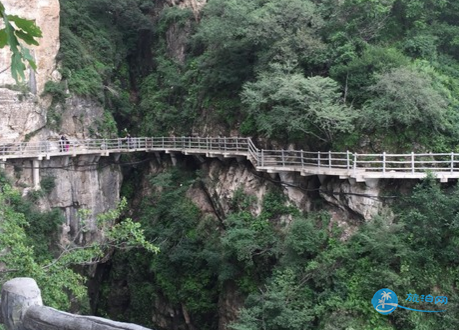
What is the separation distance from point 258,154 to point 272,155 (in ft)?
1.76

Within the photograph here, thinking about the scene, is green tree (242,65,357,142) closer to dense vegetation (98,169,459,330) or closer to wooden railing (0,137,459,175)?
wooden railing (0,137,459,175)

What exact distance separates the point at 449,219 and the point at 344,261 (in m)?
3.12

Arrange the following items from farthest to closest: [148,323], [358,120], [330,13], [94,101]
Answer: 1. [94,101]
2. [148,323]
3. [330,13]
4. [358,120]

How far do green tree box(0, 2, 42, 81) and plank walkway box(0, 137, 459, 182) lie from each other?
12116 millimetres

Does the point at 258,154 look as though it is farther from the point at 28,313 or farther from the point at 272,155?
the point at 28,313

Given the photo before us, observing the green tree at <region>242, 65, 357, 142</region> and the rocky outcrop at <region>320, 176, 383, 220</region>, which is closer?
the rocky outcrop at <region>320, 176, 383, 220</region>

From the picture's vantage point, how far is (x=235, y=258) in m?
16.8

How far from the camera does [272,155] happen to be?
17.5 m

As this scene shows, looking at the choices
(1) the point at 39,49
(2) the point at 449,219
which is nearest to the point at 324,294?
(2) the point at 449,219

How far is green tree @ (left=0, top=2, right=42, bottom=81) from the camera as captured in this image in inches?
112

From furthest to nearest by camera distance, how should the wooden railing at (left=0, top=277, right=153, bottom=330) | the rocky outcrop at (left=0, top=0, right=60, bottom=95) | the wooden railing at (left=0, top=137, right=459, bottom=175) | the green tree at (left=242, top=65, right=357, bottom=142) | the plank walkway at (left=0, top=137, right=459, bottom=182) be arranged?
the rocky outcrop at (left=0, top=0, right=60, bottom=95) < the green tree at (left=242, top=65, right=357, bottom=142) < the wooden railing at (left=0, top=137, right=459, bottom=175) < the plank walkway at (left=0, top=137, right=459, bottom=182) < the wooden railing at (left=0, top=277, right=153, bottom=330)

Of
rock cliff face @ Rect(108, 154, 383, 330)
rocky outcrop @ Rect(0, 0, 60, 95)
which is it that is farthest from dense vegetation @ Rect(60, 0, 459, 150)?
rock cliff face @ Rect(108, 154, 383, 330)

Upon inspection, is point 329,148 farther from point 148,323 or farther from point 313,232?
point 148,323
